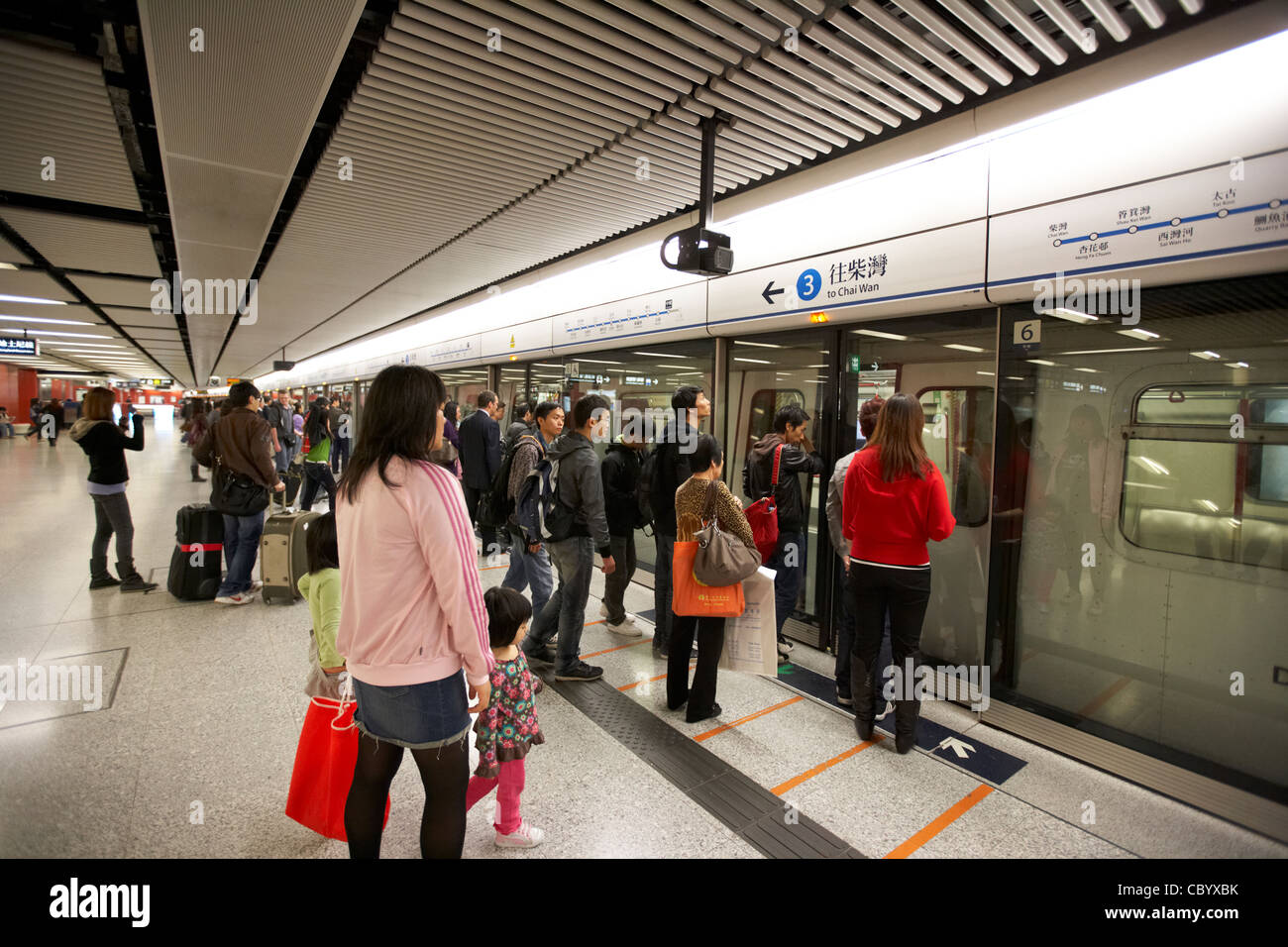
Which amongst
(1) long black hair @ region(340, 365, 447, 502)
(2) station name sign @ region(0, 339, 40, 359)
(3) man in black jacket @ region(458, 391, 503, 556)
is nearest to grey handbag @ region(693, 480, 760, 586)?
(1) long black hair @ region(340, 365, 447, 502)

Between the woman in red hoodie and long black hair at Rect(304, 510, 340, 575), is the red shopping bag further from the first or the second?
the woman in red hoodie

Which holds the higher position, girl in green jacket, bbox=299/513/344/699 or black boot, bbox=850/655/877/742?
girl in green jacket, bbox=299/513/344/699

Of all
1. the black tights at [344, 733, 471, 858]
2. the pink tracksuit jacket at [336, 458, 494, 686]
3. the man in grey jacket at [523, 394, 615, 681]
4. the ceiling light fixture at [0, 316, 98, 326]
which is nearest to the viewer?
the pink tracksuit jacket at [336, 458, 494, 686]

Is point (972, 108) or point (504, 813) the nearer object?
point (504, 813)

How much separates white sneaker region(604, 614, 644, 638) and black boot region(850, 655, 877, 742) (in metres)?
1.77

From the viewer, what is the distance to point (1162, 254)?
8.30 feet

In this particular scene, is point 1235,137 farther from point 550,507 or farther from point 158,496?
point 158,496

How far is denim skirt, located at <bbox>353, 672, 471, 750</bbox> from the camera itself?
1.64 meters

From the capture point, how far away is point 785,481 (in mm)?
3926

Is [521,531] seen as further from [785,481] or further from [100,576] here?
[100,576]

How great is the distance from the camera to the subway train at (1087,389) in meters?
2.52

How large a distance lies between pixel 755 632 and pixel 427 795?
1910 mm

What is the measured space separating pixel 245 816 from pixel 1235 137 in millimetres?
4558
